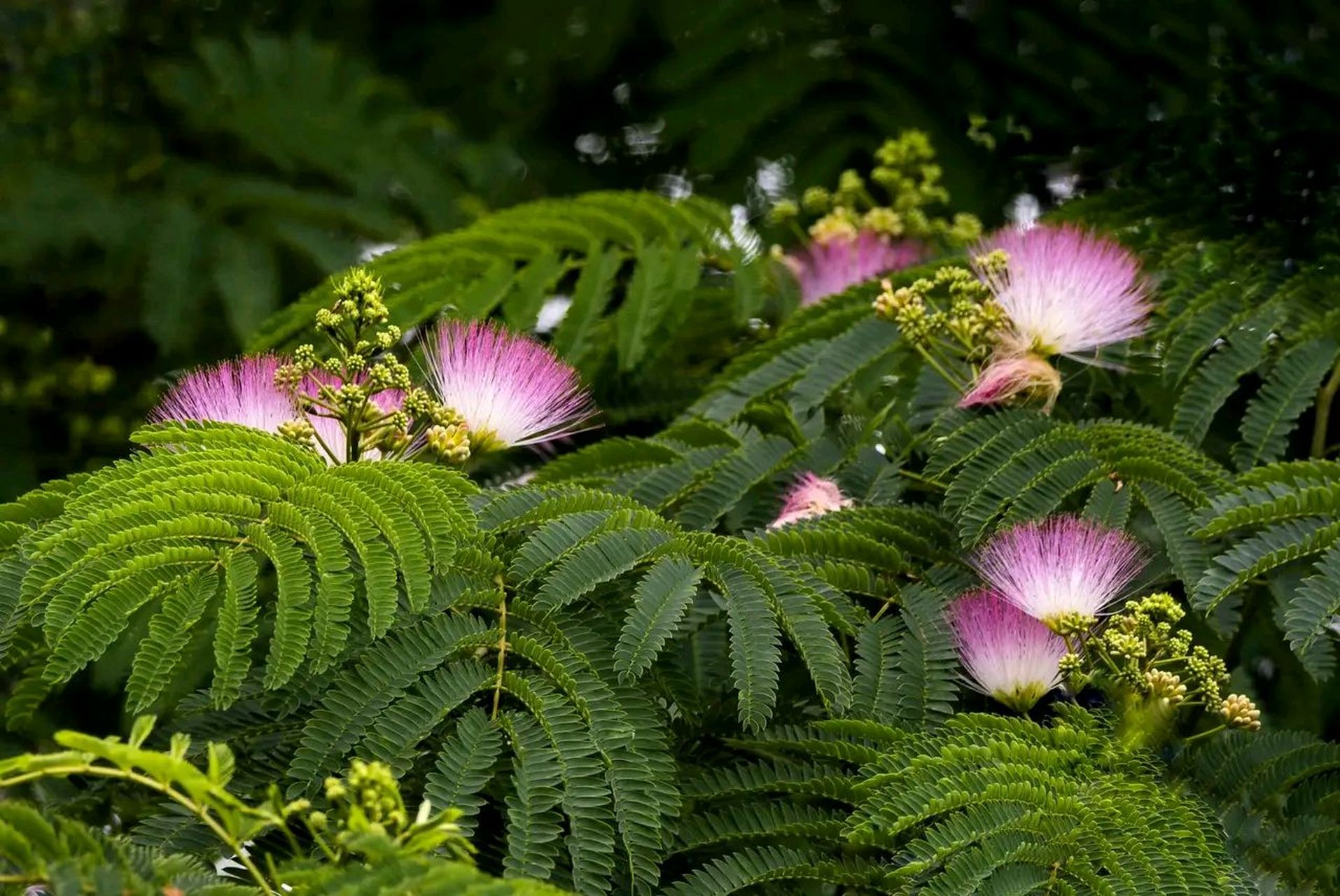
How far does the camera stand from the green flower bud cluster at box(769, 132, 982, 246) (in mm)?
4672

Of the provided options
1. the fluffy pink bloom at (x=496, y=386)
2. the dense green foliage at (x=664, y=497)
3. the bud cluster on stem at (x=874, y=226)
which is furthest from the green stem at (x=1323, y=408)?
the fluffy pink bloom at (x=496, y=386)

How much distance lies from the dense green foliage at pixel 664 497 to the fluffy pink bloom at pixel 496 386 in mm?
175

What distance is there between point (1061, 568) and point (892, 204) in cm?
212

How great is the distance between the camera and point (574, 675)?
2674mm

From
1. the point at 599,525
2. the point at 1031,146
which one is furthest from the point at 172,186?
the point at 599,525

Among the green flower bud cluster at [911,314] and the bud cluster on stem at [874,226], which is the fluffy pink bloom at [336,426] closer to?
the green flower bud cluster at [911,314]

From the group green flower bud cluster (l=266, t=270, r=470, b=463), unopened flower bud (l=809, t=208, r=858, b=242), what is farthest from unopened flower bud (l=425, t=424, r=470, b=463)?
unopened flower bud (l=809, t=208, r=858, b=242)

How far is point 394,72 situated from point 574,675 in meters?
3.72

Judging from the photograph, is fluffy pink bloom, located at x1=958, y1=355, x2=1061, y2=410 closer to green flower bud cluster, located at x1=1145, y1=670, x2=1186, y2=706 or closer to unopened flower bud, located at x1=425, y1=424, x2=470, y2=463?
green flower bud cluster, located at x1=1145, y1=670, x2=1186, y2=706

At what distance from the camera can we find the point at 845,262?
457 centimetres

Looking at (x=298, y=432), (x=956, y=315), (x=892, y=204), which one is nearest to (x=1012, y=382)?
(x=956, y=315)

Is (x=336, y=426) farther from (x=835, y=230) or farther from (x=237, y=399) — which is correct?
(x=835, y=230)

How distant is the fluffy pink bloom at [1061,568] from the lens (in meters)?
2.95

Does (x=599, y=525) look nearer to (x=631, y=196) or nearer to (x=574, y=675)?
(x=574, y=675)
